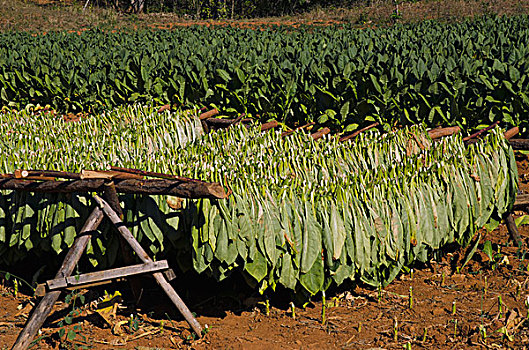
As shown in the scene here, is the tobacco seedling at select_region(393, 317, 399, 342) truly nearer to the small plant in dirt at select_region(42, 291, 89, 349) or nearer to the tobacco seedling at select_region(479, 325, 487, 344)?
the tobacco seedling at select_region(479, 325, 487, 344)

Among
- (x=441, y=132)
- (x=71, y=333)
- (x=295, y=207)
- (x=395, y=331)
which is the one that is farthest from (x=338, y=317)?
(x=441, y=132)

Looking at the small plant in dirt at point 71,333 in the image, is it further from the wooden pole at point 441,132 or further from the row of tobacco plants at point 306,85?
the row of tobacco plants at point 306,85

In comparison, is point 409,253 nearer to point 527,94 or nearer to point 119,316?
point 119,316

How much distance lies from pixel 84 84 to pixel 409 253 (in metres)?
8.11

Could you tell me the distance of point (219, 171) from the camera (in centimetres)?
432

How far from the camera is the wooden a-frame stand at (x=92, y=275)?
3844 millimetres

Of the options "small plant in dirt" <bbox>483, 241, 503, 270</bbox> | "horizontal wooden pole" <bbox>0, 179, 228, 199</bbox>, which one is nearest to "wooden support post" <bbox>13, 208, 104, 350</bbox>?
"horizontal wooden pole" <bbox>0, 179, 228, 199</bbox>

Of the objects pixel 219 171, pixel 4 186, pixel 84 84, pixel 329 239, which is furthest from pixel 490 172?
pixel 84 84

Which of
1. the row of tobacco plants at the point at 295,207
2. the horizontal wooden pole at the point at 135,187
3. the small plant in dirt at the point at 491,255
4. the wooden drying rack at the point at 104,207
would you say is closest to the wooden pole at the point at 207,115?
the row of tobacco plants at the point at 295,207

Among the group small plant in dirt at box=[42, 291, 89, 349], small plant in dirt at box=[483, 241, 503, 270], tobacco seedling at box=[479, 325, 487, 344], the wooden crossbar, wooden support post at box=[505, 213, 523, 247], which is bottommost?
small plant in dirt at box=[42, 291, 89, 349]

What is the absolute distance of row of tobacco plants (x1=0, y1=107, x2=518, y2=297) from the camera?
156 inches

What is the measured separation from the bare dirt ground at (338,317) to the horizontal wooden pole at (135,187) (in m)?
0.97

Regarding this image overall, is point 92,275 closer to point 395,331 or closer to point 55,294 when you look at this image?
point 55,294

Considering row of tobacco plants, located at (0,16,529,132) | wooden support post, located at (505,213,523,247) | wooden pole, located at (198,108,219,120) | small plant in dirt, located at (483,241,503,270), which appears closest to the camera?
small plant in dirt, located at (483,241,503,270)
